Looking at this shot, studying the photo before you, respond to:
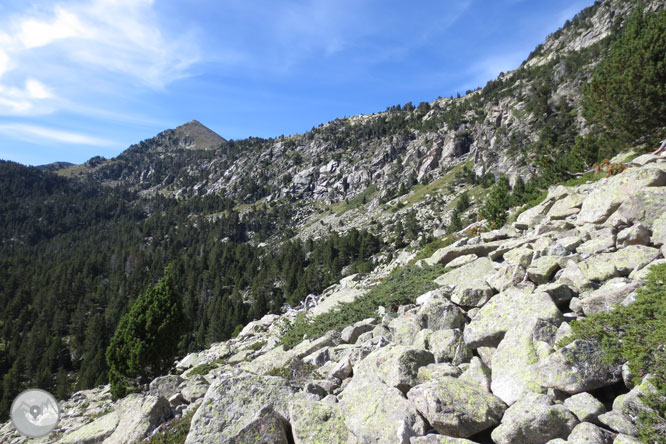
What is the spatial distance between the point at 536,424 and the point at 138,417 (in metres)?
8.51

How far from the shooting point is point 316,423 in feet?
18.7

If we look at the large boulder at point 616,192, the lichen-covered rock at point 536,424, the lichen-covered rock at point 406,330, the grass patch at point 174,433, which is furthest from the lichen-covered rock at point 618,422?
the large boulder at point 616,192

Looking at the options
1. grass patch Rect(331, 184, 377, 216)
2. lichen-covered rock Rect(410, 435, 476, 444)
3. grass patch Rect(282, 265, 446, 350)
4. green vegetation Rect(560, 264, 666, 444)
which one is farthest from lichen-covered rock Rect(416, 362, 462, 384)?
grass patch Rect(331, 184, 377, 216)

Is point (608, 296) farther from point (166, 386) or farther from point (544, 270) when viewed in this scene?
point (166, 386)

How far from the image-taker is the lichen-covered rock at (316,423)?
5.46m

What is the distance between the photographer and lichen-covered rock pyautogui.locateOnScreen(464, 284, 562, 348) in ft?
20.9

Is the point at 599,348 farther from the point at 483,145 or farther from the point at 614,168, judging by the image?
the point at 483,145

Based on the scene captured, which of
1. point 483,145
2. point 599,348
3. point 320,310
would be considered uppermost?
point 483,145

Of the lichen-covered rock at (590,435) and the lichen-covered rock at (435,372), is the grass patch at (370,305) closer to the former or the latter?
the lichen-covered rock at (435,372)

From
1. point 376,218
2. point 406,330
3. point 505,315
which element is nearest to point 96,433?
point 406,330

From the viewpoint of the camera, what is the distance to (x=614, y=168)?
681 inches

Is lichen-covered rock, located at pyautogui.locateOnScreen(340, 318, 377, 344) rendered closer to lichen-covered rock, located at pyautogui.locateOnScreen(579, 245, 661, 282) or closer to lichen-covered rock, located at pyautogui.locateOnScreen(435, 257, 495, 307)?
lichen-covered rock, located at pyautogui.locateOnScreen(435, 257, 495, 307)

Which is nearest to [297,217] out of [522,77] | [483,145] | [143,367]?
[483,145]

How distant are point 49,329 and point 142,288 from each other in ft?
82.0
